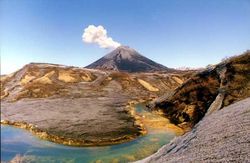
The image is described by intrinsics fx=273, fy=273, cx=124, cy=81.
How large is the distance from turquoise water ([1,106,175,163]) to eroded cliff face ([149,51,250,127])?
22.3ft

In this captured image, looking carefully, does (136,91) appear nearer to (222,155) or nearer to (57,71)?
(57,71)

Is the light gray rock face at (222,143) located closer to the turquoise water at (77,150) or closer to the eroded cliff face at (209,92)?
the turquoise water at (77,150)

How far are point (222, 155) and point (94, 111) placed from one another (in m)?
38.4

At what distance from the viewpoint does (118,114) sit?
47.6 m

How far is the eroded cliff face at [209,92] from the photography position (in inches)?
1234

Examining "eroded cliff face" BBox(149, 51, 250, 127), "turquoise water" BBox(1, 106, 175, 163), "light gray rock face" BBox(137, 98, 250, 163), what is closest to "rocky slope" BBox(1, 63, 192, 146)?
"turquoise water" BBox(1, 106, 175, 163)

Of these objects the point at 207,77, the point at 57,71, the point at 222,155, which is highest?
the point at 57,71

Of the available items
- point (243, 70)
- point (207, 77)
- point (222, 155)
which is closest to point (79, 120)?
point (207, 77)

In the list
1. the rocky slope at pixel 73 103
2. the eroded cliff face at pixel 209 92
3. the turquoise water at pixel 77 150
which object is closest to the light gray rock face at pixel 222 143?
the turquoise water at pixel 77 150

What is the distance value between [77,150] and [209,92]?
21.3 meters

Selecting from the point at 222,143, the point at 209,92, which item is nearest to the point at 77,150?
the point at 222,143

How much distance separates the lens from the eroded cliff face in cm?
3134

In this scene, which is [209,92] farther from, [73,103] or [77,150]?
[73,103]

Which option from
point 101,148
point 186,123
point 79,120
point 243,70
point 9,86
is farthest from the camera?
point 9,86
